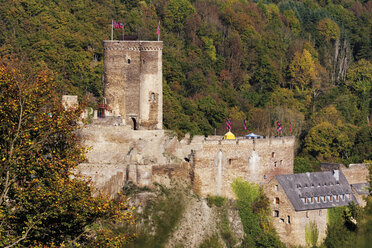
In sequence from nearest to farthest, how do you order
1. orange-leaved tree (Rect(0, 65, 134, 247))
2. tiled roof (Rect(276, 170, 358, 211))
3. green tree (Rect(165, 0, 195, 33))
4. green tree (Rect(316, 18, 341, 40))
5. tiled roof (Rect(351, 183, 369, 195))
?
orange-leaved tree (Rect(0, 65, 134, 247)) < tiled roof (Rect(276, 170, 358, 211)) < tiled roof (Rect(351, 183, 369, 195)) < green tree (Rect(165, 0, 195, 33)) < green tree (Rect(316, 18, 341, 40))

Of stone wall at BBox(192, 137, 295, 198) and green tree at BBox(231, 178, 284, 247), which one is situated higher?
stone wall at BBox(192, 137, 295, 198)

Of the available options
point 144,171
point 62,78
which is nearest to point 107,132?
point 144,171

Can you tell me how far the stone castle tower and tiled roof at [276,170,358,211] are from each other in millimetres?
8507

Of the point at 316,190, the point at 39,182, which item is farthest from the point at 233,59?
the point at 39,182

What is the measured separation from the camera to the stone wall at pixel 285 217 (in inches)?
2056

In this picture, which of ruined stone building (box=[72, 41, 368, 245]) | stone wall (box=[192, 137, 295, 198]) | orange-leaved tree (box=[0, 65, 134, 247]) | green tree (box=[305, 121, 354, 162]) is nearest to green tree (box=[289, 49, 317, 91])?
green tree (box=[305, 121, 354, 162])

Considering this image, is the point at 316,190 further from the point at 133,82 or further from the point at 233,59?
the point at 233,59

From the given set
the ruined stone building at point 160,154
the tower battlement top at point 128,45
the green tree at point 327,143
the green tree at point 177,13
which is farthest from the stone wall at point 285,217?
the green tree at point 177,13

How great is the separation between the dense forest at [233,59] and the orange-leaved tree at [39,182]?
28512mm

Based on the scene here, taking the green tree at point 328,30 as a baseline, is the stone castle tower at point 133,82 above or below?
below

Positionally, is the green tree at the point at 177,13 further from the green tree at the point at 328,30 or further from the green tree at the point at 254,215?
the green tree at the point at 254,215

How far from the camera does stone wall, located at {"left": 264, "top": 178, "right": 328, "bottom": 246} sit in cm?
5222

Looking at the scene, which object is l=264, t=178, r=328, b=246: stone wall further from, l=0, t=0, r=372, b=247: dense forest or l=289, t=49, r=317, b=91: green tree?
l=289, t=49, r=317, b=91: green tree

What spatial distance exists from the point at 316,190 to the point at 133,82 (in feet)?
42.4
